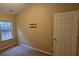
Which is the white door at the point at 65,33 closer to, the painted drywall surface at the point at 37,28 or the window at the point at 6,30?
the painted drywall surface at the point at 37,28

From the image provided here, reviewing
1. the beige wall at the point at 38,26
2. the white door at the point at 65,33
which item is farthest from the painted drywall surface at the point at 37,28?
the white door at the point at 65,33

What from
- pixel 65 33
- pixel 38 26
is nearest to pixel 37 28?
pixel 38 26

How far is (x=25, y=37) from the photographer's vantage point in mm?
1391

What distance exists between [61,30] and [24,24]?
1.90 ft

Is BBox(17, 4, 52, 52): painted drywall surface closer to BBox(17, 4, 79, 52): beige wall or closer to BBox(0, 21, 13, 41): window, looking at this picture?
BBox(17, 4, 79, 52): beige wall

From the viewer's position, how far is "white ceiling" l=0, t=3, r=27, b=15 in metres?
1.16

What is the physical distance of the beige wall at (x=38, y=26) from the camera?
1.25 m

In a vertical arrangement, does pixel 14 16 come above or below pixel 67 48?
above

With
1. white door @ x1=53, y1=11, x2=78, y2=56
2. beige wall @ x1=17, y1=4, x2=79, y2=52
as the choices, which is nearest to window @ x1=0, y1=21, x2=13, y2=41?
beige wall @ x1=17, y1=4, x2=79, y2=52

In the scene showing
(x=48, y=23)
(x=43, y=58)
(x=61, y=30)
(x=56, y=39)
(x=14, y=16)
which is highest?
(x=14, y=16)

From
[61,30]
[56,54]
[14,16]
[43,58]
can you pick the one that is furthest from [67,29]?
[14,16]

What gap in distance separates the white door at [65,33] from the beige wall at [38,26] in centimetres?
7

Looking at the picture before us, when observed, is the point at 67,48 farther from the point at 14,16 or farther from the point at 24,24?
the point at 14,16

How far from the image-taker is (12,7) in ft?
4.00
